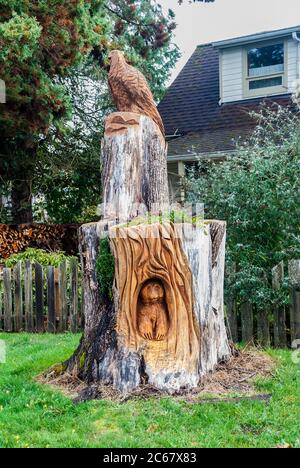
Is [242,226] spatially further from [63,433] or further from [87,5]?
[87,5]

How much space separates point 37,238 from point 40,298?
12.2 feet

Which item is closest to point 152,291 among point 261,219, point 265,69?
point 261,219

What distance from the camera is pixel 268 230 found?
8117 millimetres

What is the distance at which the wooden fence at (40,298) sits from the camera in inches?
373

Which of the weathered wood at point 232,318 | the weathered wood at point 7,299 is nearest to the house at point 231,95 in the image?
the weathered wood at point 7,299

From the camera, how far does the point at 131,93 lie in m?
6.80

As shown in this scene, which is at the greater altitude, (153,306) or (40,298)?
(153,306)

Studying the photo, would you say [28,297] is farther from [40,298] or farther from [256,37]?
[256,37]

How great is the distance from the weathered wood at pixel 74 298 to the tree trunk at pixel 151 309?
3.48 metres

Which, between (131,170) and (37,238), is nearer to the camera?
(131,170)

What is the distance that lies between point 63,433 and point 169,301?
1.52m

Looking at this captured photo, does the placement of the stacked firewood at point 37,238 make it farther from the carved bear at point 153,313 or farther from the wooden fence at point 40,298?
the carved bear at point 153,313
